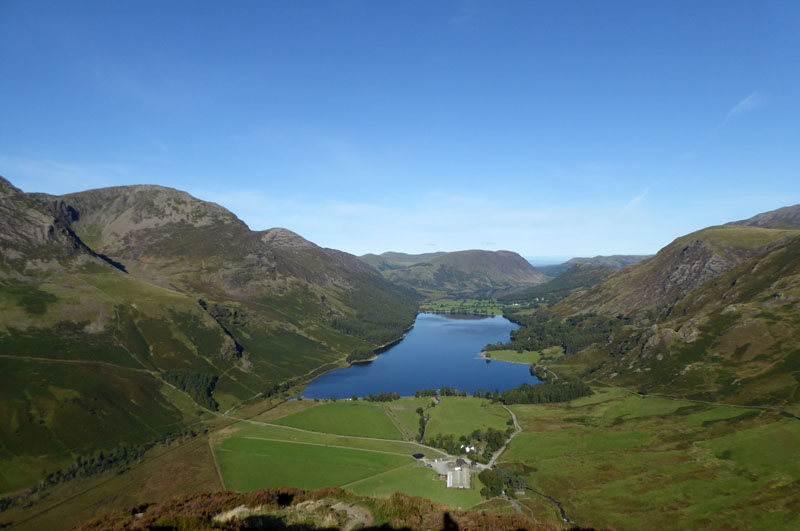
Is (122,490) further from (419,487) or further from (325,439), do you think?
(419,487)

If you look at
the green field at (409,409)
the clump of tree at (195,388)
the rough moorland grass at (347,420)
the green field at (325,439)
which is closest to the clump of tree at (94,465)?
the green field at (325,439)

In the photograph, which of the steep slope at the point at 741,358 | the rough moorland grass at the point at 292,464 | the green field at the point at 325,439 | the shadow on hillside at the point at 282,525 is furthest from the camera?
the steep slope at the point at 741,358

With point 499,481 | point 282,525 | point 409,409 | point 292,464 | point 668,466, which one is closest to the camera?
point 282,525

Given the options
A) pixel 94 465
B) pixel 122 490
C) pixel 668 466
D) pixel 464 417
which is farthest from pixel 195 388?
pixel 668 466

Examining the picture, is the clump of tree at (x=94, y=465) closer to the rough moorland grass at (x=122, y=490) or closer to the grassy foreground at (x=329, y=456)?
the rough moorland grass at (x=122, y=490)

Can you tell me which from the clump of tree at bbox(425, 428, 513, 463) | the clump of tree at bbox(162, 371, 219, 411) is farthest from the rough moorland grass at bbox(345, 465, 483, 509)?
the clump of tree at bbox(162, 371, 219, 411)

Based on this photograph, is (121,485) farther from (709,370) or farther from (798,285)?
(798,285)
